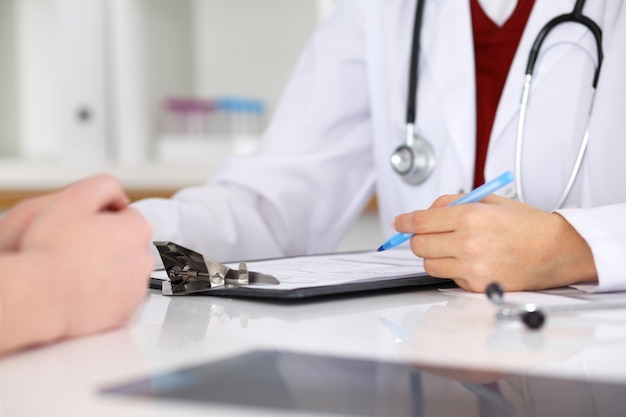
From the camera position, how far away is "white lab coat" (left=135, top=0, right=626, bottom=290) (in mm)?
1087

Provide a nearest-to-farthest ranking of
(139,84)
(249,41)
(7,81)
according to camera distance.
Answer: (139,84), (249,41), (7,81)

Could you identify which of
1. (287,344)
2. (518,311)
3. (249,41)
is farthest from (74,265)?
(249,41)

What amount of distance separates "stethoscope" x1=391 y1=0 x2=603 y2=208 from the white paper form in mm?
211

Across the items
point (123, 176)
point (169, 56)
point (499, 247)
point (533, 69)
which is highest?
point (169, 56)

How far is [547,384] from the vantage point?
44cm

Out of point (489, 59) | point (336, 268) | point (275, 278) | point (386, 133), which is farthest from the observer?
point (386, 133)

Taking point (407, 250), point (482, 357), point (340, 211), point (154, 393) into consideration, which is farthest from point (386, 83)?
point (154, 393)

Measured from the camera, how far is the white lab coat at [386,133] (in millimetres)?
1087

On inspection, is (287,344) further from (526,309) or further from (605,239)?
(605,239)

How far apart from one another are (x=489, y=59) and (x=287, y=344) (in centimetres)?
80

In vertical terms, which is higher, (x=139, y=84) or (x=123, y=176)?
(x=139, y=84)

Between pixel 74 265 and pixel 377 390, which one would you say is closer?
pixel 377 390

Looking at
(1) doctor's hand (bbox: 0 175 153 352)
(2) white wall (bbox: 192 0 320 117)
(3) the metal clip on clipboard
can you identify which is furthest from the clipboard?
(2) white wall (bbox: 192 0 320 117)

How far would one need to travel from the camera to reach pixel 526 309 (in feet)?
1.88
